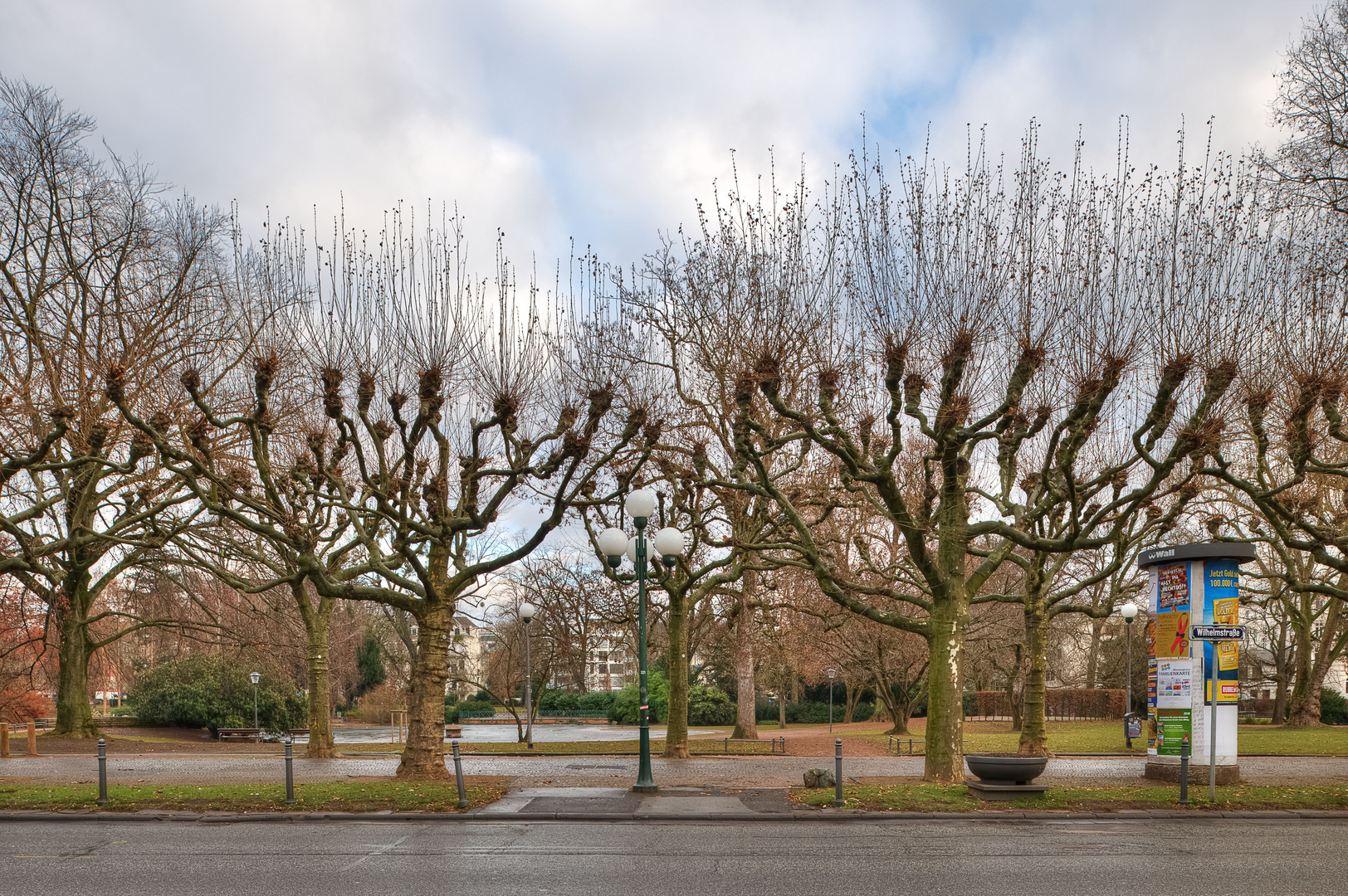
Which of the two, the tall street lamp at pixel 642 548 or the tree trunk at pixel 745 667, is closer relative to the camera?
the tall street lamp at pixel 642 548

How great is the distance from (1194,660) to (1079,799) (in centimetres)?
411

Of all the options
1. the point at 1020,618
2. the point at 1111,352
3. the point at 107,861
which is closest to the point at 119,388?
the point at 107,861

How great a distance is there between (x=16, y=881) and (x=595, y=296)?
15.4 m

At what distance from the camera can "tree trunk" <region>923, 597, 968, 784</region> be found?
1602 centimetres

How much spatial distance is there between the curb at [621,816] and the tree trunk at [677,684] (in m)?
9.68

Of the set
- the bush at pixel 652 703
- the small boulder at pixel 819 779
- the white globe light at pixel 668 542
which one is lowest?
the bush at pixel 652 703

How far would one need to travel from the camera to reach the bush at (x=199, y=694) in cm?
4166

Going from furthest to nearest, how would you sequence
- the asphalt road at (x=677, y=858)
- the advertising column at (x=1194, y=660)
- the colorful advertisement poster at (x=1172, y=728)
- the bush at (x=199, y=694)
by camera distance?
the bush at (x=199, y=694)
the colorful advertisement poster at (x=1172, y=728)
the advertising column at (x=1194, y=660)
the asphalt road at (x=677, y=858)

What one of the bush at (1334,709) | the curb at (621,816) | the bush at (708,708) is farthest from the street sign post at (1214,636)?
the bush at (1334,709)

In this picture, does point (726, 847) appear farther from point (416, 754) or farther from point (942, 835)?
point (416, 754)

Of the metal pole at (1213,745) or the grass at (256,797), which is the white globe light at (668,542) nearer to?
the grass at (256,797)

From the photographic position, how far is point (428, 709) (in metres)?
17.1

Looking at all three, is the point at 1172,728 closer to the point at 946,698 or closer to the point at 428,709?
the point at 946,698

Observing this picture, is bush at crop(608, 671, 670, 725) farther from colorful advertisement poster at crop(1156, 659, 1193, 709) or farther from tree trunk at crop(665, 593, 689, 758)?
colorful advertisement poster at crop(1156, 659, 1193, 709)
